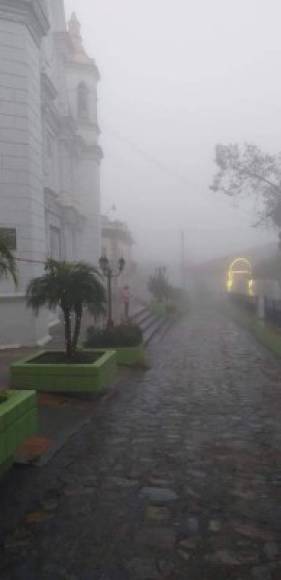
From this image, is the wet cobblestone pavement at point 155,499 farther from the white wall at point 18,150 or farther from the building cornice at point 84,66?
the building cornice at point 84,66

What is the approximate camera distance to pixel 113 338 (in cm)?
1259

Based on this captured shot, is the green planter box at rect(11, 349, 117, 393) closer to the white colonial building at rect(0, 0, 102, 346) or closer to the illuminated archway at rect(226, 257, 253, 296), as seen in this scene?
the white colonial building at rect(0, 0, 102, 346)

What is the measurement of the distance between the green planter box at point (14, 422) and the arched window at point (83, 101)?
2340 centimetres

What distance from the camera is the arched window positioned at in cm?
2680

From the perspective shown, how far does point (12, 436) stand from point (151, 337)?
13.5 metres

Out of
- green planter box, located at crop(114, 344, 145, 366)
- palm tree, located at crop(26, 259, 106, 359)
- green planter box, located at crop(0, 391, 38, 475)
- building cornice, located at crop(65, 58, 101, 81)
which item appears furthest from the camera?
building cornice, located at crop(65, 58, 101, 81)

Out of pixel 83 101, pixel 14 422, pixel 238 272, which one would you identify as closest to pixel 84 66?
pixel 83 101

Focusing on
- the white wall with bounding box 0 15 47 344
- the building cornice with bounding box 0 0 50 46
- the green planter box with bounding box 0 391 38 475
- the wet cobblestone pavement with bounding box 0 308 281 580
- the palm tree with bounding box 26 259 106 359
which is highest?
the building cornice with bounding box 0 0 50 46

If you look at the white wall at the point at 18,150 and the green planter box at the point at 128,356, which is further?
the white wall at the point at 18,150

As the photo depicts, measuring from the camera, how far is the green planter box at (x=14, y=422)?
4.82 metres

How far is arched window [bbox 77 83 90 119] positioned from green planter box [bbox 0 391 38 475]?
23401 mm

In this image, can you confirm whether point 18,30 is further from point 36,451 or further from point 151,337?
point 36,451

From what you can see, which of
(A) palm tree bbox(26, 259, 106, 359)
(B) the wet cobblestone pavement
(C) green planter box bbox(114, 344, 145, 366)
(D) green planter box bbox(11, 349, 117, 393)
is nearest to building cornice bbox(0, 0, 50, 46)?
(A) palm tree bbox(26, 259, 106, 359)

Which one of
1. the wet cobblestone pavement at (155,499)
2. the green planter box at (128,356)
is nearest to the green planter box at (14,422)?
the wet cobblestone pavement at (155,499)
